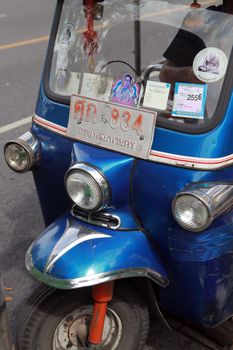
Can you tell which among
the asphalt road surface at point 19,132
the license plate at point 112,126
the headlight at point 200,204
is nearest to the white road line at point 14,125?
the asphalt road surface at point 19,132

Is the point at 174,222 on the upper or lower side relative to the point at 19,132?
upper

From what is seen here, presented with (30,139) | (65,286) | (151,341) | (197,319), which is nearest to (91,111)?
(30,139)

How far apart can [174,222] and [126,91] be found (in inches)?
27.0

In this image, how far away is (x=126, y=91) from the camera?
261 cm

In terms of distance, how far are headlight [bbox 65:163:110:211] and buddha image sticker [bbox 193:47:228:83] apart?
A: 0.64 m

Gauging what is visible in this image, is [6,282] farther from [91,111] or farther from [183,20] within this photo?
[183,20]

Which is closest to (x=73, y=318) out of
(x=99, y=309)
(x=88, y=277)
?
(x=99, y=309)

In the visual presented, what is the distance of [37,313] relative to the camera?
2.53 meters

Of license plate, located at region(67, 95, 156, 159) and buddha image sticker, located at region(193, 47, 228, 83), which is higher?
buddha image sticker, located at region(193, 47, 228, 83)

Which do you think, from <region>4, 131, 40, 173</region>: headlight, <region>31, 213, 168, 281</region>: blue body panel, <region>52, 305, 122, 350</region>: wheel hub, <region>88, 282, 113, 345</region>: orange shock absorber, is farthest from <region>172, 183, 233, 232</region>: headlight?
<region>4, 131, 40, 173</region>: headlight

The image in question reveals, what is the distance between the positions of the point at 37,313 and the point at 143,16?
→ 1579mm

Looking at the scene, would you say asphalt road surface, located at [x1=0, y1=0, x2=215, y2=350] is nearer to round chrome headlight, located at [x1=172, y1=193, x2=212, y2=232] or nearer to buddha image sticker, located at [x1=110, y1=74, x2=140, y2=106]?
round chrome headlight, located at [x1=172, y1=193, x2=212, y2=232]

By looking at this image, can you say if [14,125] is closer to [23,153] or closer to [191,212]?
[23,153]

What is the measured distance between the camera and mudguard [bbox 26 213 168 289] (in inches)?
89.0
